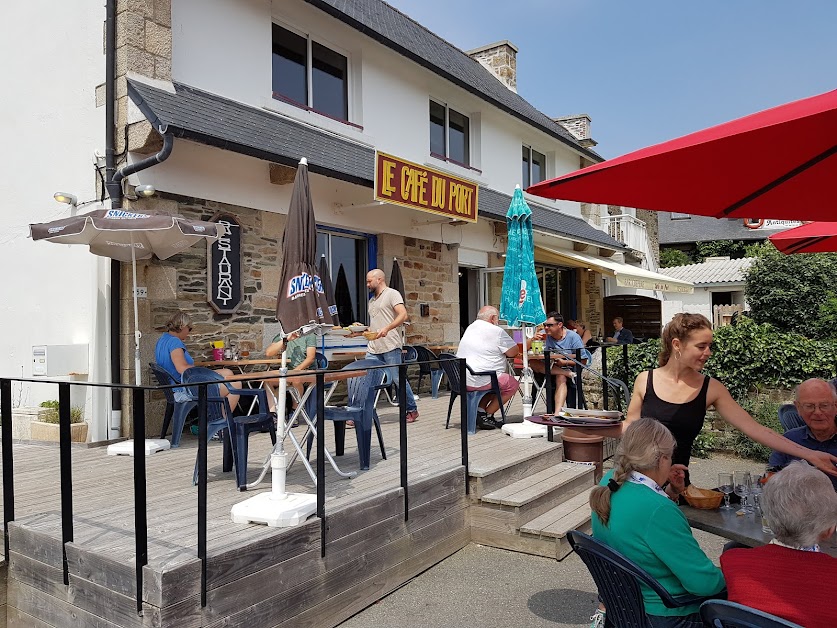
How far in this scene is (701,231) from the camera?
36.3 m

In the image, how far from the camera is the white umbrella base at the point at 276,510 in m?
3.61

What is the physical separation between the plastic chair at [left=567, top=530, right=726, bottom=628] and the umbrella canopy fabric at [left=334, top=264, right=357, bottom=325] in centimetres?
726

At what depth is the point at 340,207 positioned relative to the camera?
356 inches

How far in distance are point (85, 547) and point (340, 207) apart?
20.6ft

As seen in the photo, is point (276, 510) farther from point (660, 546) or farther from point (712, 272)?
point (712, 272)

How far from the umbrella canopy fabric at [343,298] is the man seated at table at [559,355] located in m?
3.09

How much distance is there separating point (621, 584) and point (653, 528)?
25 cm

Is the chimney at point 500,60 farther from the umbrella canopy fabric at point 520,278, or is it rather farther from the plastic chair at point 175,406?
the plastic chair at point 175,406

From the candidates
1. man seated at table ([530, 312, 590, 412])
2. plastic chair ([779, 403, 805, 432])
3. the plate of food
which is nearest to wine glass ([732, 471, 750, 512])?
the plate of food

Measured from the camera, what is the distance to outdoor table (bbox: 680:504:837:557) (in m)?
2.67

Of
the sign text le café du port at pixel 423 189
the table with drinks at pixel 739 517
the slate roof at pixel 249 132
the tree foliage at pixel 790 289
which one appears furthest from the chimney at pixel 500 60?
the table with drinks at pixel 739 517

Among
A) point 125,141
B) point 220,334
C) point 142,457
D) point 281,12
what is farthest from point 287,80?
point 142,457

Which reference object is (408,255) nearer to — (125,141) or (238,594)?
(125,141)

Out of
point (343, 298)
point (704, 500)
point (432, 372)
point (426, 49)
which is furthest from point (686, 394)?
point (426, 49)
